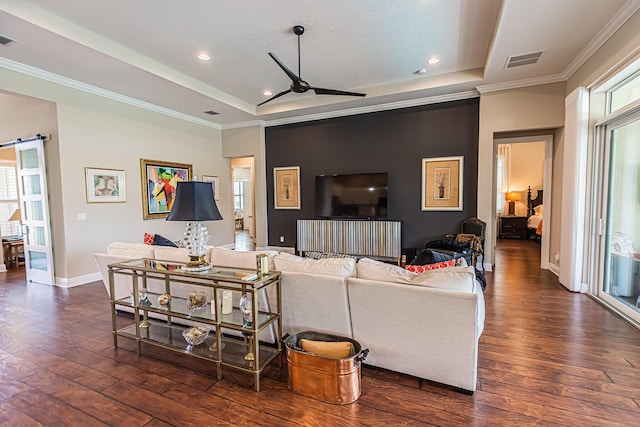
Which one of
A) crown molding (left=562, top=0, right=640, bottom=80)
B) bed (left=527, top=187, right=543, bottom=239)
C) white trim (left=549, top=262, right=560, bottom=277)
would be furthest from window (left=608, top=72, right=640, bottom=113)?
bed (left=527, top=187, right=543, bottom=239)

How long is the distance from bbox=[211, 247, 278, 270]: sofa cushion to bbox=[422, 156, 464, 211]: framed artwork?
407 cm

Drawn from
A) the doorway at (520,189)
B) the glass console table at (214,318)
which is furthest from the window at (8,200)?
the doorway at (520,189)

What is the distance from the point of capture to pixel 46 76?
14.3 ft

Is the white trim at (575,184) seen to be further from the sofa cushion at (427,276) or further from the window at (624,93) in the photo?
the sofa cushion at (427,276)

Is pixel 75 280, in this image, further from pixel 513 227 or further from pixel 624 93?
pixel 513 227

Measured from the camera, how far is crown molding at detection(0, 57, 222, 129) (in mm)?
4051

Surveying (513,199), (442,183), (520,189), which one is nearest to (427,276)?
(442,183)

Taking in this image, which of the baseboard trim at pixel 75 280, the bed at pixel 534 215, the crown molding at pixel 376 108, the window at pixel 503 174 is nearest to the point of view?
the baseboard trim at pixel 75 280

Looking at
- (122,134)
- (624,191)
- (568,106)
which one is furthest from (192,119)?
(624,191)

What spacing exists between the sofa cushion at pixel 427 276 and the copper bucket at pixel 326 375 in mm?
494

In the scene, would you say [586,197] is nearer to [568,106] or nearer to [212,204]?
[568,106]

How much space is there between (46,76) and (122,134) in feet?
4.17

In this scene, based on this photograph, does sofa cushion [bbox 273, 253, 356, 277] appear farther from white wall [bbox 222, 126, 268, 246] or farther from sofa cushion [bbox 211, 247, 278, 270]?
white wall [bbox 222, 126, 268, 246]

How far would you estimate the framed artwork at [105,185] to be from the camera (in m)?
4.95
